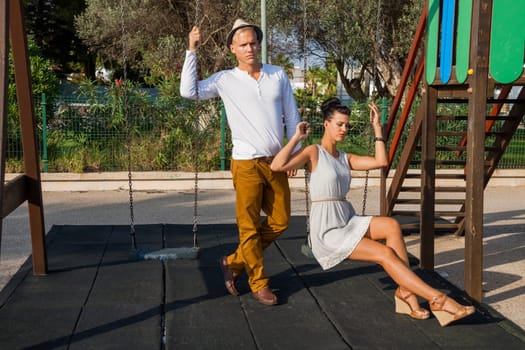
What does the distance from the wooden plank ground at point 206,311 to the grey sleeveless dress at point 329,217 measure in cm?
44

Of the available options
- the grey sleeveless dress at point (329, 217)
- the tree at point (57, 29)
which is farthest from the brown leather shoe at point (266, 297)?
the tree at point (57, 29)

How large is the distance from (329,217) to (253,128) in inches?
30.3

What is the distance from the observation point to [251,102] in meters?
4.53

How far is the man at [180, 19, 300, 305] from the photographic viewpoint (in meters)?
4.53

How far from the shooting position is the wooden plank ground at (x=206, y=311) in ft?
13.0

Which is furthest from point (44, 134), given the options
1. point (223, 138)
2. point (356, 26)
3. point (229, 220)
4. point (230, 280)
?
point (356, 26)

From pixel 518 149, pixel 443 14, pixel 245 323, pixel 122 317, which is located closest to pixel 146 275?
pixel 122 317

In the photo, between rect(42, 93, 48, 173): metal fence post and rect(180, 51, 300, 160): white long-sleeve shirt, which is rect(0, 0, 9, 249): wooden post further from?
rect(42, 93, 48, 173): metal fence post

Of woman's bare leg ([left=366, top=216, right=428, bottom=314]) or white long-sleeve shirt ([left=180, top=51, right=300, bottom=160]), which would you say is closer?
woman's bare leg ([left=366, top=216, right=428, bottom=314])

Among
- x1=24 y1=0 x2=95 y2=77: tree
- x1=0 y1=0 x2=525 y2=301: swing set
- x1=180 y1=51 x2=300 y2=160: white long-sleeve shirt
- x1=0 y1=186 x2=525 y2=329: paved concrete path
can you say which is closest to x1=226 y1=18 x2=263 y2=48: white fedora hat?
x1=180 y1=51 x2=300 y2=160: white long-sleeve shirt

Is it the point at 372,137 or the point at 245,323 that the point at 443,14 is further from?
the point at 372,137

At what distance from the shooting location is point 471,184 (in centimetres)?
488

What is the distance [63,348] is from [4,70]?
5.23 ft

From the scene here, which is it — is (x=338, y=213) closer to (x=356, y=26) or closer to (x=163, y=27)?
(x=356, y=26)
